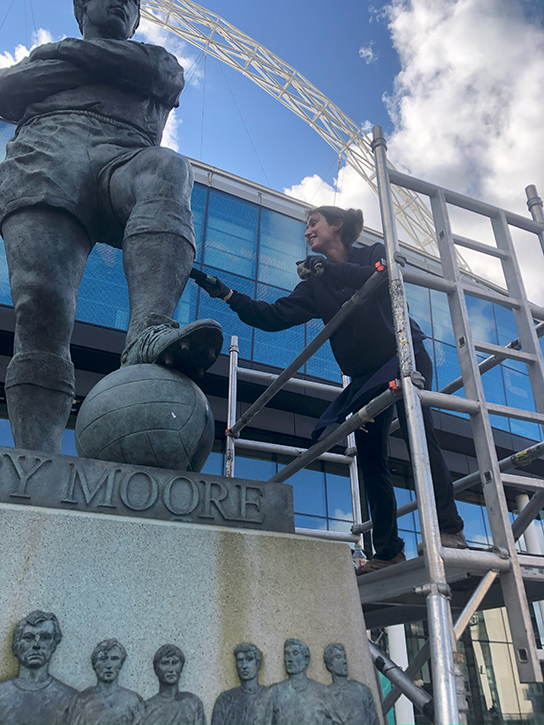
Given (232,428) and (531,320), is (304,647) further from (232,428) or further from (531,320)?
(232,428)

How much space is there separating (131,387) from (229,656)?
1.03 metres

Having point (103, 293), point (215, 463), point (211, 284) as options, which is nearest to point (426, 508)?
point (211, 284)

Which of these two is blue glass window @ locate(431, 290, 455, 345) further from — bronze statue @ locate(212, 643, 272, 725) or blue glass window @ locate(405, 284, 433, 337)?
bronze statue @ locate(212, 643, 272, 725)

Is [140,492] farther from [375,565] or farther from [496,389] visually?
[496,389]

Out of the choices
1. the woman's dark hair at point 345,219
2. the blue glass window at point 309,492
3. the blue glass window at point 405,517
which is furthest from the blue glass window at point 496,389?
the woman's dark hair at point 345,219

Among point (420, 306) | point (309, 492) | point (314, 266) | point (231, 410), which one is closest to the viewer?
point (314, 266)

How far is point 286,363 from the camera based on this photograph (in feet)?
41.2

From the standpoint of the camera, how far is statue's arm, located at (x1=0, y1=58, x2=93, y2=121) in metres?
3.22

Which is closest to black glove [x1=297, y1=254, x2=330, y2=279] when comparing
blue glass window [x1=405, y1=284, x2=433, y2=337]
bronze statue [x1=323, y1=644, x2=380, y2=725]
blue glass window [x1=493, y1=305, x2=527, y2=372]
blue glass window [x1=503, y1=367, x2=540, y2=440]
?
bronze statue [x1=323, y1=644, x2=380, y2=725]

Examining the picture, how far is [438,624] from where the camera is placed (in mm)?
1929

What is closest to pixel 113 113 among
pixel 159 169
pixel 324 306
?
pixel 159 169

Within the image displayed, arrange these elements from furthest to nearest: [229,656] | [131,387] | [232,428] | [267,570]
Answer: [232,428] → [131,387] → [267,570] → [229,656]

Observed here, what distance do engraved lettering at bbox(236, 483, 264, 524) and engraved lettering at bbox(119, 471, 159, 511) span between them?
336mm

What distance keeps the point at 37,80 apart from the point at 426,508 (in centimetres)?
295
